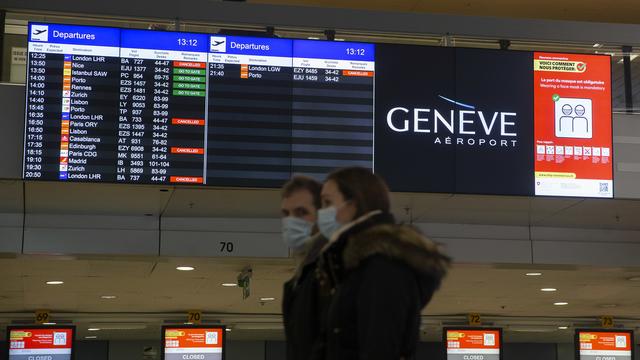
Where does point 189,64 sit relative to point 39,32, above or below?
below

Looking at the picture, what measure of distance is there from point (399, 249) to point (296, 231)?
0.65 m

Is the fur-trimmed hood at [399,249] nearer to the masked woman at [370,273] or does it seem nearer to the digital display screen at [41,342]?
the masked woman at [370,273]

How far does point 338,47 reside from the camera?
6484 mm

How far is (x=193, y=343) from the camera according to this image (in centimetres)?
1357

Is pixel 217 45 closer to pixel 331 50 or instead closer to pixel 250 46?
pixel 250 46

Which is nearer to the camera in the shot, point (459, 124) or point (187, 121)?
point (187, 121)

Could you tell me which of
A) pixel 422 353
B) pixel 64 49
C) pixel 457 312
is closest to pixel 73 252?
pixel 64 49

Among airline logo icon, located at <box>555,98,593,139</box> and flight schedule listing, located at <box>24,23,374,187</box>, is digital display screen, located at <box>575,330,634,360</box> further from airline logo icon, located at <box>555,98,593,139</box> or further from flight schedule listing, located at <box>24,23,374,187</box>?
flight schedule listing, located at <box>24,23,374,187</box>

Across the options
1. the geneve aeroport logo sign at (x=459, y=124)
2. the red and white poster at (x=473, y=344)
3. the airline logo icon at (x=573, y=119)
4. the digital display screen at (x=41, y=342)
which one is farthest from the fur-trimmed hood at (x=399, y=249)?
the red and white poster at (x=473, y=344)

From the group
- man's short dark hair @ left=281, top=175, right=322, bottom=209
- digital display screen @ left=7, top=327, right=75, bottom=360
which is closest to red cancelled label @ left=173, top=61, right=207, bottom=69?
man's short dark hair @ left=281, top=175, right=322, bottom=209

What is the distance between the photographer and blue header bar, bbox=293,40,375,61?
645 centimetres

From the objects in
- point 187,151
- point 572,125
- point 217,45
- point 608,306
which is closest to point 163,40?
point 217,45

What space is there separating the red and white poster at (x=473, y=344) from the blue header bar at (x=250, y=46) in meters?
9.16

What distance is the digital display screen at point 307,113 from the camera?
616 centimetres
